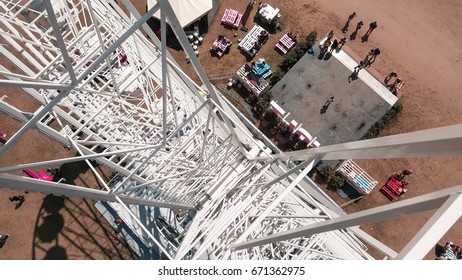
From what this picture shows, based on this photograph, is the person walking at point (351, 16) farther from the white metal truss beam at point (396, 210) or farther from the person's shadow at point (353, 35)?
the white metal truss beam at point (396, 210)

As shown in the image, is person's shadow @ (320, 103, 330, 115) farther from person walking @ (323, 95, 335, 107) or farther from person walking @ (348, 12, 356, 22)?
person walking @ (348, 12, 356, 22)

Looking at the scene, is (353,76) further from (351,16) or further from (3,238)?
(3,238)

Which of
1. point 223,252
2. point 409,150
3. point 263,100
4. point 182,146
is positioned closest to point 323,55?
point 263,100

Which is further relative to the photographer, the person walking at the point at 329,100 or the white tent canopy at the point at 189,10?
the white tent canopy at the point at 189,10

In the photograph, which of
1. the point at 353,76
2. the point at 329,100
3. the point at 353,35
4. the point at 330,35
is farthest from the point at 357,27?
the point at 329,100

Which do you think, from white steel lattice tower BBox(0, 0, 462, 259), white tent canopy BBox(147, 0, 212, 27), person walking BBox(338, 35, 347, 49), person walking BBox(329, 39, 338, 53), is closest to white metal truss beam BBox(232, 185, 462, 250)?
white steel lattice tower BBox(0, 0, 462, 259)

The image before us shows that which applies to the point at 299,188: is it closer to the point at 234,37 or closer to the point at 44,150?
the point at 234,37

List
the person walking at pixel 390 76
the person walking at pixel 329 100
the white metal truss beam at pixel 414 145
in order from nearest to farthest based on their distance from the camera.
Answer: the white metal truss beam at pixel 414 145
the person walking at pixel 329 100
the person walking at pixel 390 76

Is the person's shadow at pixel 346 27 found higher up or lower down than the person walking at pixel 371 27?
lower down

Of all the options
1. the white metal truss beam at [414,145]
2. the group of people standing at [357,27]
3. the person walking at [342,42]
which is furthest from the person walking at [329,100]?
the white metal truss beam at [414,145]
